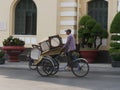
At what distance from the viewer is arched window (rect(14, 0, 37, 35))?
27859 millimetres

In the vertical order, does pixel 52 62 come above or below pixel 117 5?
below

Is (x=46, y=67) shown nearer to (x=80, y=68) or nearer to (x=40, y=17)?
(x=80, y=68)

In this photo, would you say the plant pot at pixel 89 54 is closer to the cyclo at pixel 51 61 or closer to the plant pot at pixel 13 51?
the plant pot at pixel 13 51

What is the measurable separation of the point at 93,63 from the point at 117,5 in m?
3.34

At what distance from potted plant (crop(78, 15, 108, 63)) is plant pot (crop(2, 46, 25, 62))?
3248 millimetres

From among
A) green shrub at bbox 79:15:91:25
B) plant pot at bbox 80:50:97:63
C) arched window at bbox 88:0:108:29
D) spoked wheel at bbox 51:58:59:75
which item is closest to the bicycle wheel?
spoked wheel at bbox 51:58:59:75

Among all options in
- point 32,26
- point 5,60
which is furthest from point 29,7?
point 5,60

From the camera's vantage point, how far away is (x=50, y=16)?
26.9 metres

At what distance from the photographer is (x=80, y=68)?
63.5ft

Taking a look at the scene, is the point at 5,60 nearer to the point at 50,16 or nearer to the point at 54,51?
the point at 50,16

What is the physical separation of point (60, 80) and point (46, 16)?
941cm

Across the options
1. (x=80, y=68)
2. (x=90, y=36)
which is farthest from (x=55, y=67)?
(x=90, y=36)

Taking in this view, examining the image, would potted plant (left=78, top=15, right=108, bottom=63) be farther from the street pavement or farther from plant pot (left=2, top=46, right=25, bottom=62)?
plant pot (left=2, top=46, right=25, bottom=62)

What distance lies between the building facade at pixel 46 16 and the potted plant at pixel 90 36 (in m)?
0.57
